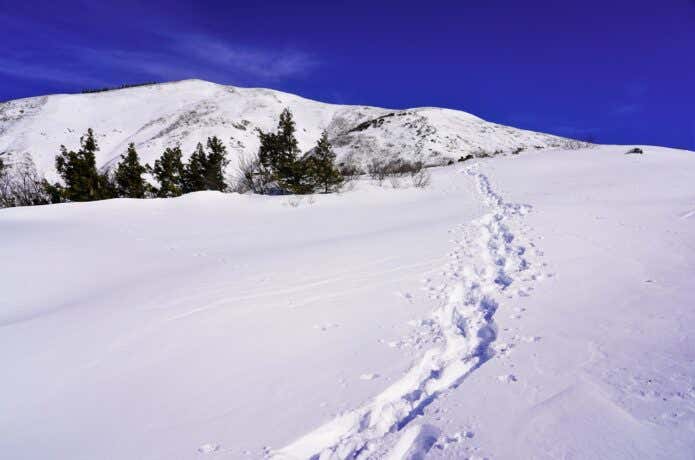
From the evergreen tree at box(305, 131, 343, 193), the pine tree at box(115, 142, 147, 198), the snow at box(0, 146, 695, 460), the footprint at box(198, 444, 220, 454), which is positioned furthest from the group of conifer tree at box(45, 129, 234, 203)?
the footprint at box(198, 444, 220, 454)

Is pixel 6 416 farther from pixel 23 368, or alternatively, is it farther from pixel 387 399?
pixel 387 399

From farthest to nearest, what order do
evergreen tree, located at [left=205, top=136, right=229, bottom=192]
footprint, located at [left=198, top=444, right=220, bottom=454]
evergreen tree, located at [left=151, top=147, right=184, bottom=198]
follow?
evergreen tree, located at [left=205, top=136, right=229, bottom=192] < evergreen tree, located at [left=151, top=147, right=184, bottom=198] < footprint, located at [left=198, top=444, right=220, bottom=454]

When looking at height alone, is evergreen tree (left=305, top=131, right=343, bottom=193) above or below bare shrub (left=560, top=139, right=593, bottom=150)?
below

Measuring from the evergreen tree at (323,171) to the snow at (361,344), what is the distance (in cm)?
1003

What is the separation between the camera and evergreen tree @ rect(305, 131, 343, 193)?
706 inches

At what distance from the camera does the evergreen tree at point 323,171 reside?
17.9 metres

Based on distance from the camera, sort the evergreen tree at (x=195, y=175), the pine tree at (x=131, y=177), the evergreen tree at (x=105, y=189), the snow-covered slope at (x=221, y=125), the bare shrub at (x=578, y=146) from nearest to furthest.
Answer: the evergreen tree at (x=105, y=189), the pine tree at (x=131, y=177), the evergreen tree at (x=195, y=175), the bare shrub at (x=578, y=146), the snow-covered slope at (x=221, y=125)

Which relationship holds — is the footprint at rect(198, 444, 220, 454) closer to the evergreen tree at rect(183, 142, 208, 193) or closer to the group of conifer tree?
the group of conifer tree

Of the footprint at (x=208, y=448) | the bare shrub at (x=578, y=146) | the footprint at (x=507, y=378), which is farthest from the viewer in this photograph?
the bare shrub at (x=578, y=146)

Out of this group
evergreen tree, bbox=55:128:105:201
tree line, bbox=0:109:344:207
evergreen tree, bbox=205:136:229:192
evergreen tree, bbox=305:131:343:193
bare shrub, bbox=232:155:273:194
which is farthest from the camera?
evergreen tree, bbox=205:136:229:192

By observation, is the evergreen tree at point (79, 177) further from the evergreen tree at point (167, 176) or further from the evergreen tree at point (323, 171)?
the evergreen tree at point (323, 171)

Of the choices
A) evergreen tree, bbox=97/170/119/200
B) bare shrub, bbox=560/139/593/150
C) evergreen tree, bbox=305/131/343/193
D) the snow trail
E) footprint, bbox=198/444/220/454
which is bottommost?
footprint, bbox=198/444/220/454

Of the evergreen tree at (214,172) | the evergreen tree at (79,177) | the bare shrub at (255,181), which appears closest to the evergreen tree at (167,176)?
the evergreen tree at (214,172)

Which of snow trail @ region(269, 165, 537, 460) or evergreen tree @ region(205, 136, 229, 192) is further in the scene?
evergreen tree @ region(205, 136, 229, 192)
